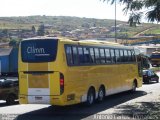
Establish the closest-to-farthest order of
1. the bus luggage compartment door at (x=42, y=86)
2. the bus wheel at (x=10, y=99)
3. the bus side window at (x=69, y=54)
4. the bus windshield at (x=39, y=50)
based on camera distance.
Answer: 1. the bus luggage compartment door at (x=42, y=86)
2. the bus windshield at (x=39, y=50)
3. the bus side window at (x=69, y=54)
4. the bus wheel at (x=10, y=99)

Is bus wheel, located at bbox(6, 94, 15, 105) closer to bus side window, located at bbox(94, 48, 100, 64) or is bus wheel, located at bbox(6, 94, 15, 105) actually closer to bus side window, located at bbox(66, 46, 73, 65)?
bus side window, located at bbox(94, 48, 100, 64)

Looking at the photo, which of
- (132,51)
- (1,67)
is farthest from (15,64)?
(132,51)

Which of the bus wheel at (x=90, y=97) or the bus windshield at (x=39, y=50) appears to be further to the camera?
the bus wheel at (x=90, y=97)

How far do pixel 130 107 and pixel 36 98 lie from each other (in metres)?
4.36

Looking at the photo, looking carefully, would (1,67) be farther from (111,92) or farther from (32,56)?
(32,56)

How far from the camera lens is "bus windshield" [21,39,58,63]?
18.4 m

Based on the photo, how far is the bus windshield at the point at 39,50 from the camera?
18375mm

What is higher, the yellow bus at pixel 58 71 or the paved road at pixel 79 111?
the yellow bus at pixel 58 71

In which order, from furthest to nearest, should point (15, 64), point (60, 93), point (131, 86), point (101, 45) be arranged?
point (15, 64)
point (131, 86)
point (101, 45)
point (60, 93)

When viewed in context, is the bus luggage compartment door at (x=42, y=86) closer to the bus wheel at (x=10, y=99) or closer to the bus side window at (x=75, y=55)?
the bus side window at (x=75, y=55)

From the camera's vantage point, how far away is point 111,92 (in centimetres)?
2392

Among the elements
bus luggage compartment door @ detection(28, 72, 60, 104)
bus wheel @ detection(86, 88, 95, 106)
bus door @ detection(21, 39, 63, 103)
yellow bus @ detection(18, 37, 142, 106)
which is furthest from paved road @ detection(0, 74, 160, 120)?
bus door @ detection(21, 39, 63, 103)

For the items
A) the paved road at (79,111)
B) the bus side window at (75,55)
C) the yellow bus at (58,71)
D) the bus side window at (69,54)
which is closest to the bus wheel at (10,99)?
the paved road at (79,111)

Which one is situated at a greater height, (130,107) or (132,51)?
(132,51)
